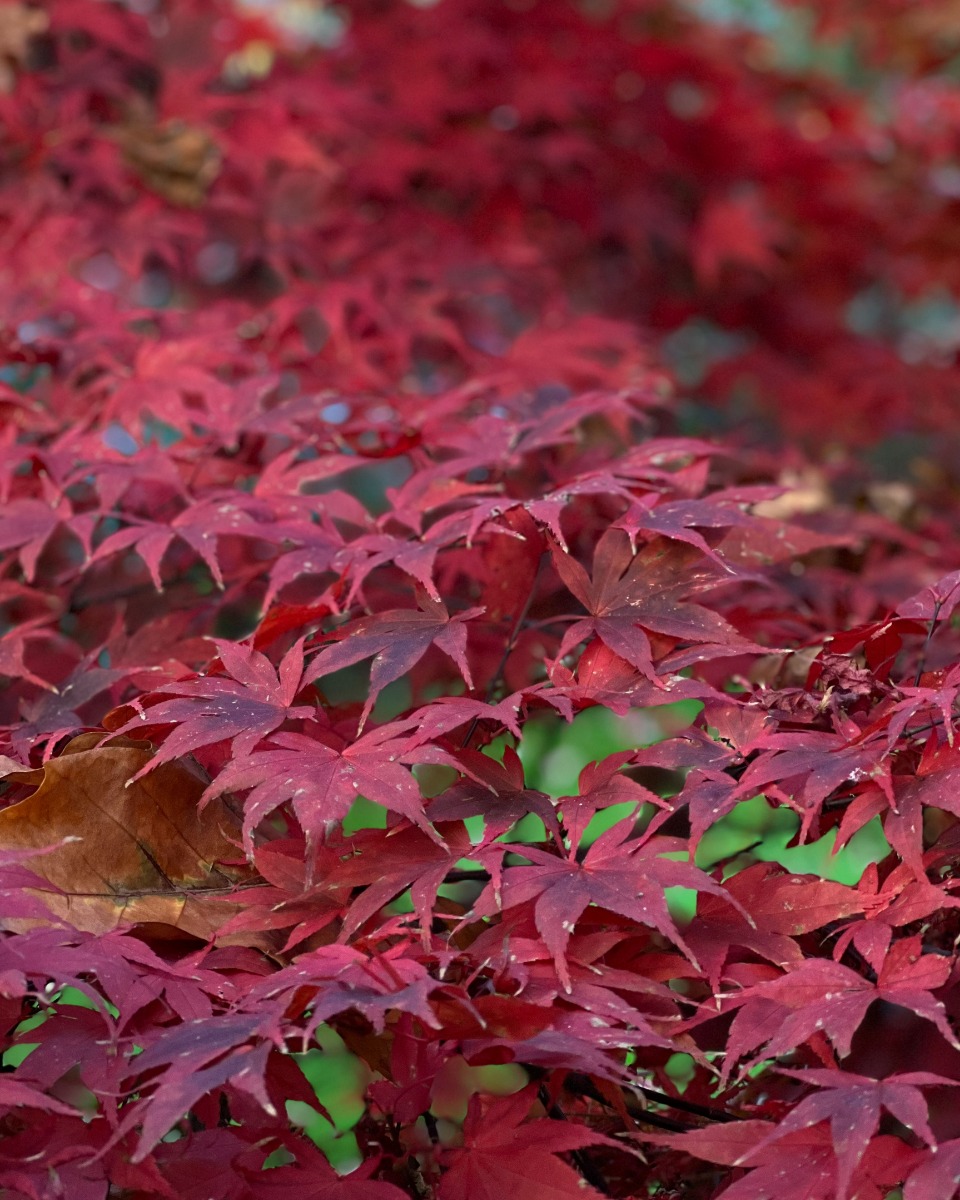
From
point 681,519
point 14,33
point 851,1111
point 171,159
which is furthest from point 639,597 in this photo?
point 14,33

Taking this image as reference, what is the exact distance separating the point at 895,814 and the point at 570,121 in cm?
192

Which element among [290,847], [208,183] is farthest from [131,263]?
[290,847]

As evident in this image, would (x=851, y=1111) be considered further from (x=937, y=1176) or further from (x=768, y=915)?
(x=768, y=915)

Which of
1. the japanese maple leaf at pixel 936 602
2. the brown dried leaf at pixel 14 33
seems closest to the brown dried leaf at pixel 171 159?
the brown dried leaf at pixel 14 33

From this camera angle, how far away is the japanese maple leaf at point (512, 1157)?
2.49 feet

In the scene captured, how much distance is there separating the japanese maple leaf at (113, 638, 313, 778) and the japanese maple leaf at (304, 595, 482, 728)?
0.03m

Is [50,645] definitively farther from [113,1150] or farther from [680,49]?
[680,49]

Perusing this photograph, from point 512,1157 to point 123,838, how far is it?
1.22 ft

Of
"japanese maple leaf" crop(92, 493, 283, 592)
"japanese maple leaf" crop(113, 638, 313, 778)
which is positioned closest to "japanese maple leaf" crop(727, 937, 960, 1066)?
"japanese maple leaf" crop(113, 638, 313, 778)

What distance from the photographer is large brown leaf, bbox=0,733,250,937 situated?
2.84ft

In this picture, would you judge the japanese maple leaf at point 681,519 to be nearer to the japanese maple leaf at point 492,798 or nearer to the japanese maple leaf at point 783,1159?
the japanese maple leaf at point 492,798

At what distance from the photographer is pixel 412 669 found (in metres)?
1.42

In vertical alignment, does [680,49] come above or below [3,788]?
above

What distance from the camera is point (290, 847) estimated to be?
2.91 feet
